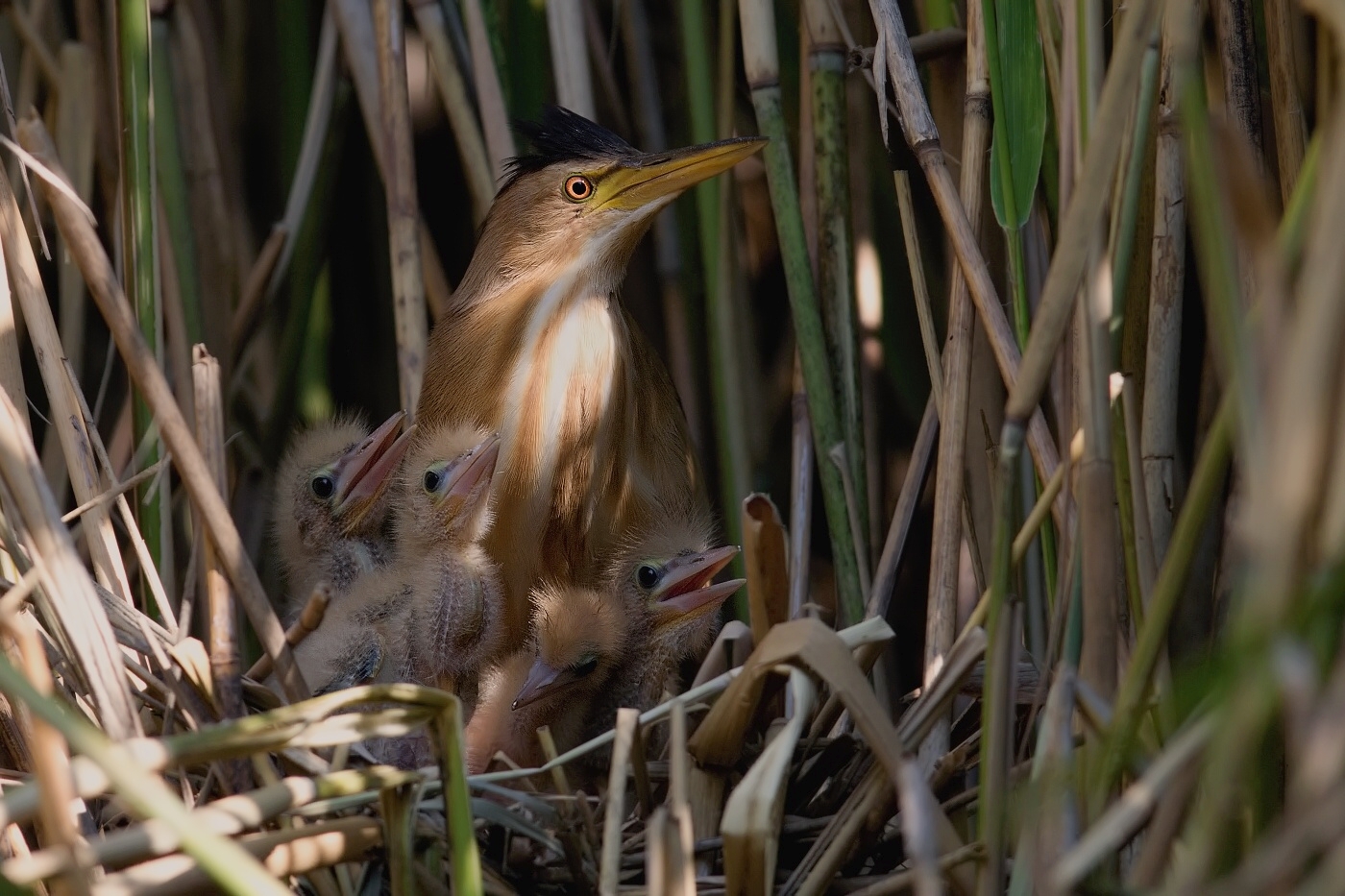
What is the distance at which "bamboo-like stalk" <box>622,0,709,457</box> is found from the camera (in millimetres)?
2266

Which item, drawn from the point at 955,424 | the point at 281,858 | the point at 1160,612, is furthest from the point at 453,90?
the point at 1160,612

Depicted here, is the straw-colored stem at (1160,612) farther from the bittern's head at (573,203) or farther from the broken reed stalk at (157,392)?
the bittern's head at (573,203)

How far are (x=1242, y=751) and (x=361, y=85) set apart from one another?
177cm

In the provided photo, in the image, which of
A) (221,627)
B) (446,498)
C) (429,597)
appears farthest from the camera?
(446,498)

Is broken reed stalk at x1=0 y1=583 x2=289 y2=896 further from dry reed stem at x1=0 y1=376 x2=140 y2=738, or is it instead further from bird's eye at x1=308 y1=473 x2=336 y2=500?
bird's eye at x1=308 y1=473 x2=336 y2=500

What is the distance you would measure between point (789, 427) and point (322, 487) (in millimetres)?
780

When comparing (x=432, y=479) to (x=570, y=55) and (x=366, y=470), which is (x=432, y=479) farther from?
(x=570, y=55)

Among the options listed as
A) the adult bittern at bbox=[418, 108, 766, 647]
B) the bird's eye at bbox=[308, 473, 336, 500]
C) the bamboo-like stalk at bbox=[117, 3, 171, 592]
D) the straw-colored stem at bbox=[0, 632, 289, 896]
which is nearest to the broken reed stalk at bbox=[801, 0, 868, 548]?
the adult bittern at bbox=[418, 108, 766, 647]

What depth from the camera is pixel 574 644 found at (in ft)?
5.70

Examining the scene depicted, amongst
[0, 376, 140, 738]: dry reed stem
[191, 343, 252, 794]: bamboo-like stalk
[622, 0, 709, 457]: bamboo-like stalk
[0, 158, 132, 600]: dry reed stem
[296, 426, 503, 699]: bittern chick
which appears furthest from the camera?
[622, 0, 709, 457]: bamboo-like stalk

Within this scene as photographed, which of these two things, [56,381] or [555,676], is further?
[555,676]

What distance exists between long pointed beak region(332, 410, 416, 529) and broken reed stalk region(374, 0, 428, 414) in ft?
0.48

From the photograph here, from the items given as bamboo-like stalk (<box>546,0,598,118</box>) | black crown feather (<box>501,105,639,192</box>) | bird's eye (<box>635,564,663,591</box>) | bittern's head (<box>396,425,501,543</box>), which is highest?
bamboo-like stalk (<box>546,0,598,118</box>)

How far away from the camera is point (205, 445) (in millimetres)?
1238
